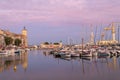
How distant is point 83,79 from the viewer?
93.8 ft

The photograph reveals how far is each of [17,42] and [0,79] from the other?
11774cm

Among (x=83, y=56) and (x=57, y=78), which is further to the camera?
(x=83, y=56)

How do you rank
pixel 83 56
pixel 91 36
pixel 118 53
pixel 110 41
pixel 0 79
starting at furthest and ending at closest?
pixel 110 41, pixel 91 36, pixel 118 53, pixel 83 56, pixel 0 79

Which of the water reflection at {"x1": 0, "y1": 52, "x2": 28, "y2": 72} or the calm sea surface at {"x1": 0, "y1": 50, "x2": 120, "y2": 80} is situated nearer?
the calm sea surface at {"x1": 0, "y1": 50, "x2": 120, "y2": 80}

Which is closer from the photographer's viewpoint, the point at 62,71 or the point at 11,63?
the point at 62,71

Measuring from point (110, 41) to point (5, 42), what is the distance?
44920 mm

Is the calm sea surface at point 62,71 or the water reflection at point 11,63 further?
the water reflection at point 11,63

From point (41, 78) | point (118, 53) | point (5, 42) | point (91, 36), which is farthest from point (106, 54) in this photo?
point (5, 42)

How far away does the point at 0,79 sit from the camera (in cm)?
2830

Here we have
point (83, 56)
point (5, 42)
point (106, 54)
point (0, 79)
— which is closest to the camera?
point (0, 79)

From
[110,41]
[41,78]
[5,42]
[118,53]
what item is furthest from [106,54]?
[5,42]

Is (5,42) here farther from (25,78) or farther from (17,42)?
(25,78)

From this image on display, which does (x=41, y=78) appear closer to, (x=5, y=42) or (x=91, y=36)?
(x=91, y=36)

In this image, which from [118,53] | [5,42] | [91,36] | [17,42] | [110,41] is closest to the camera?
[118,53]
